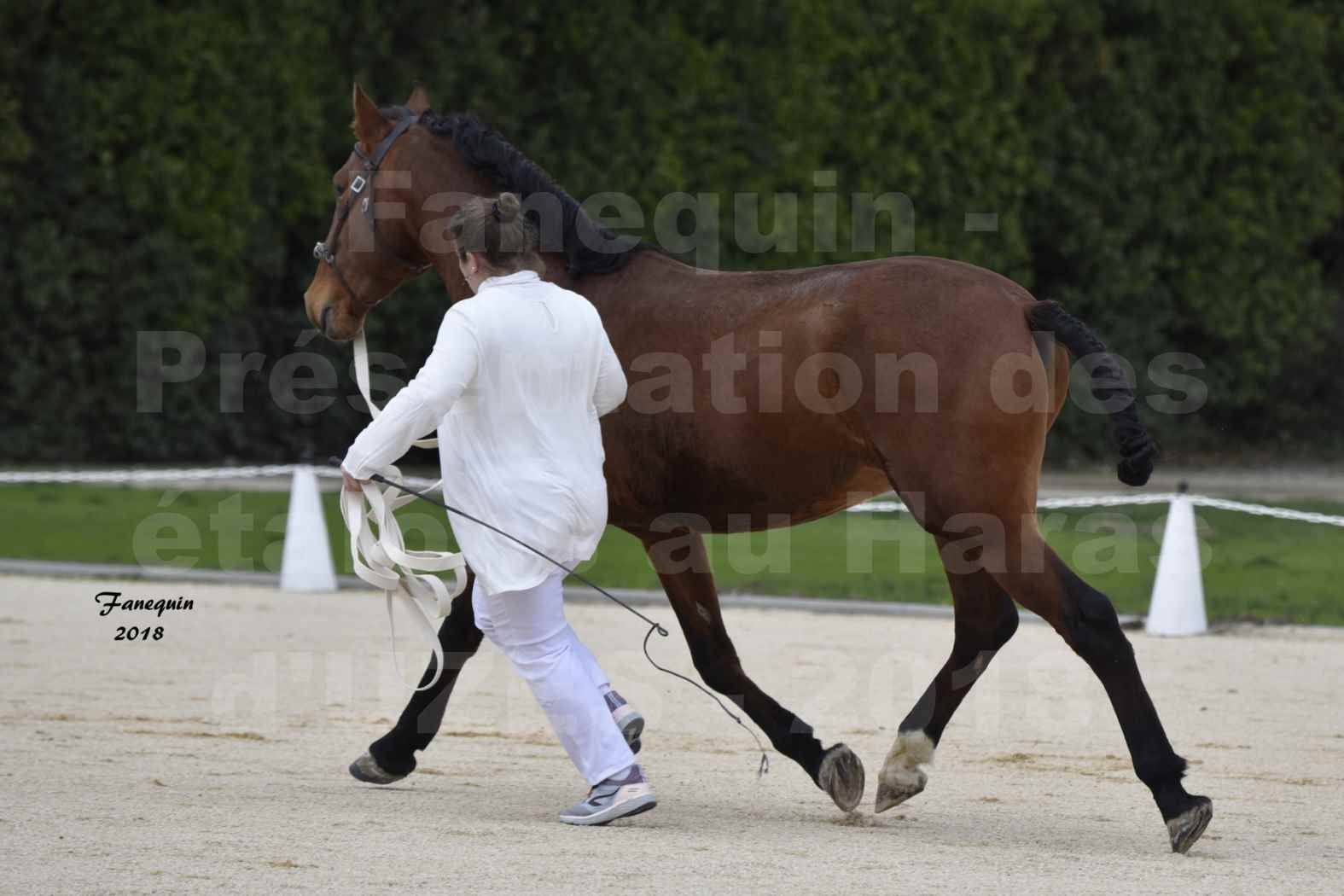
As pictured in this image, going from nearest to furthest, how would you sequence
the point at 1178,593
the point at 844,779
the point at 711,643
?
the point at 844,779 → the point at 711,643 → the point at 1178,593

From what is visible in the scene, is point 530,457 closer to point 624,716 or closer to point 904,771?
point 624,716

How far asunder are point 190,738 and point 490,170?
2.25 metres

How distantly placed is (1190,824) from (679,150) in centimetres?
1399

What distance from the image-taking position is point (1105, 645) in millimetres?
4805

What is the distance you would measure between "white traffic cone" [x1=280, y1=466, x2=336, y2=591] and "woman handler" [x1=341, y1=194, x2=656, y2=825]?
5984 mm

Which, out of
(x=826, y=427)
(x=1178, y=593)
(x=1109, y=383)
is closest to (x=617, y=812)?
(x=826, y=427)

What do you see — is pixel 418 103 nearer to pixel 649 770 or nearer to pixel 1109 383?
pixel 649 770

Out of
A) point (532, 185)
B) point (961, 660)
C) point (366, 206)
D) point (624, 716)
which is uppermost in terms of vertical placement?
point (532, 185)

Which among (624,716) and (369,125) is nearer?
(624,716)

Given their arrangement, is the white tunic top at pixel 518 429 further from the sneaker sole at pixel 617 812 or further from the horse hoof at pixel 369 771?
the horse hoof at pixel 369 771

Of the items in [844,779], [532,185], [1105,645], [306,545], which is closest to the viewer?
[1105,645]

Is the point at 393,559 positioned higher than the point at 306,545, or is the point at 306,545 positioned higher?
the point at 393,559

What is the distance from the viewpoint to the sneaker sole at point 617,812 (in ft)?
16.1

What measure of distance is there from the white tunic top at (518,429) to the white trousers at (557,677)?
0.23 feet
